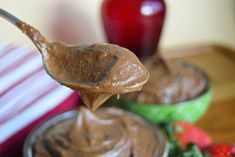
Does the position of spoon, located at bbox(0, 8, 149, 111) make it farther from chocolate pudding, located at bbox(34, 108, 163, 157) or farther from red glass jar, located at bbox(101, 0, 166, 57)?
red glass jar, located at bbox(101, 0, 166, 57)

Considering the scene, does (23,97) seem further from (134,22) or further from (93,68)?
(134,22)

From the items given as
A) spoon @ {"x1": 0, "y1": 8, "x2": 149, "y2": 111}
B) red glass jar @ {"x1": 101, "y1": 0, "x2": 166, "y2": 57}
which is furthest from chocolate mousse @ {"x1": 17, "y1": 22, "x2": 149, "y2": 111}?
red glass jar @ {"x1": 101, "y1": 0, "x2": 166, "y2": 57}

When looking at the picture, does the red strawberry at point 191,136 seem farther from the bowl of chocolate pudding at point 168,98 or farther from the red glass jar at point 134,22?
the red glass jar at point 134,22

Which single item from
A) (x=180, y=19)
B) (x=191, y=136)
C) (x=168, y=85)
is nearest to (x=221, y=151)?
(x=191, y=136)

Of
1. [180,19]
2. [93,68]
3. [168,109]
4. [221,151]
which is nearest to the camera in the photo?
[93,68]

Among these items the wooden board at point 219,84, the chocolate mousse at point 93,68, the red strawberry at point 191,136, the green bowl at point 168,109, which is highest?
the chocolate mousse at point 93,68

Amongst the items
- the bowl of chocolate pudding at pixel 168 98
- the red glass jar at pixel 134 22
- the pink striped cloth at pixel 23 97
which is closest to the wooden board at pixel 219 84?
the bowl of chocolate pudding at pixel 168 98

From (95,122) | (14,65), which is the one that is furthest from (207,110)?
(14,65)
